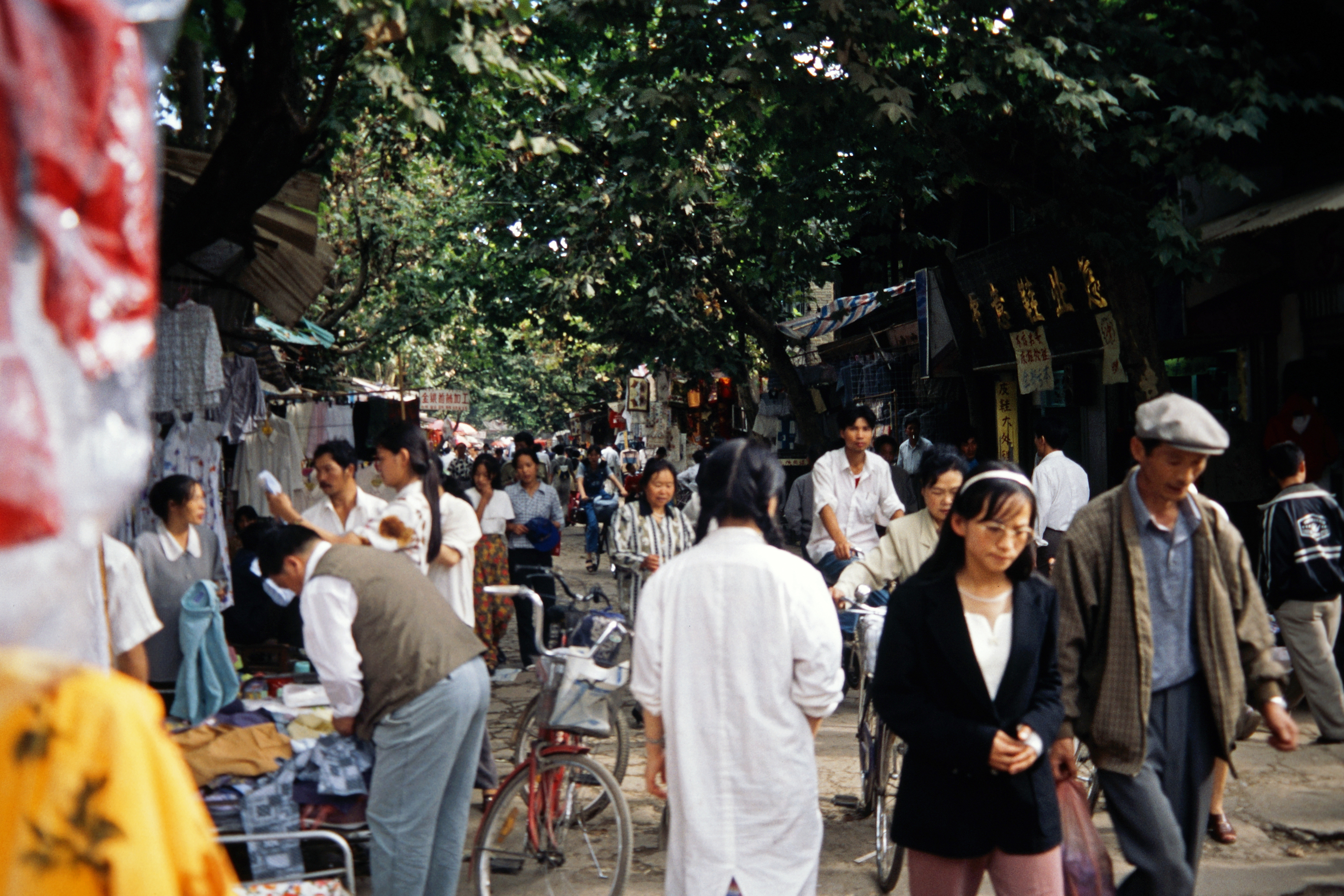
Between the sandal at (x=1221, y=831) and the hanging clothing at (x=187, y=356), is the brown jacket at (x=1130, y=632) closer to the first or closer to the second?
the sandal at (x=1221, y=831)

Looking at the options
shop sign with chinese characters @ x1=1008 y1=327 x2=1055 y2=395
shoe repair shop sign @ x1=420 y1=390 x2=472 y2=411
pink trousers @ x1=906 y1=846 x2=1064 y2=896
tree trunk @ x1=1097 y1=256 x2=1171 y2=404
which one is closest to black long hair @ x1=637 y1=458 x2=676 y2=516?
tree trunk @ x1=1097 y1=256 x2=1171 y2=404

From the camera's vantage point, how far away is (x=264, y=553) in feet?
11.9

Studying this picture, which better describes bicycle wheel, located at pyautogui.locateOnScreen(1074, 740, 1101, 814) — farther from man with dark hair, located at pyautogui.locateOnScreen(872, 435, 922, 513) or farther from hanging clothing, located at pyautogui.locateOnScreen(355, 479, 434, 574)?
man with dark hair, located at pyautogui.locateOnScreen(872, 435, 922, 513)

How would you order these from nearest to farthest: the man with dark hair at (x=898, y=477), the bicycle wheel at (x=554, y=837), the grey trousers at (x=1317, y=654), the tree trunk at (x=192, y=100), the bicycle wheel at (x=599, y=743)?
the bicycle wheel at (x=554, y=837), the bicycle wheel at (x=599, y=743), the grey trousers at (x=1317, y=654), the tree trunk at (x=192, y=100), the man with dark hair at (x=898, y=477)

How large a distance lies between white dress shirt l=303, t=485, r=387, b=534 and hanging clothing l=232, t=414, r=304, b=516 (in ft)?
12.1

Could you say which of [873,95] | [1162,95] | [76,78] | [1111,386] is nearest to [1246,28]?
[1162,95]

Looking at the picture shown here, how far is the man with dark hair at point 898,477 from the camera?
10.8 m

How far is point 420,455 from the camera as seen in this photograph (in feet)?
16.7

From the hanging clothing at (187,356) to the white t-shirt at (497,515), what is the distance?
2557mm

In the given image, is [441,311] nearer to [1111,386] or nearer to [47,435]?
[1111,386]

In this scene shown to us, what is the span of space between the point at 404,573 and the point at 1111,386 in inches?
401

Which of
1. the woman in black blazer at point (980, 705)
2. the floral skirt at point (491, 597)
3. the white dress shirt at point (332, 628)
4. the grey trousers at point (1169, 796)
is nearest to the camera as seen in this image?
the woman in black blazer at point (980, 705)

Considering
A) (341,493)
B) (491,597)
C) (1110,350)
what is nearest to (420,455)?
(341,493)

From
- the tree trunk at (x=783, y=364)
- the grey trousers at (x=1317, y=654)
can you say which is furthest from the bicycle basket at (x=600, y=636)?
the tree trunk at (x=783, y=364)
